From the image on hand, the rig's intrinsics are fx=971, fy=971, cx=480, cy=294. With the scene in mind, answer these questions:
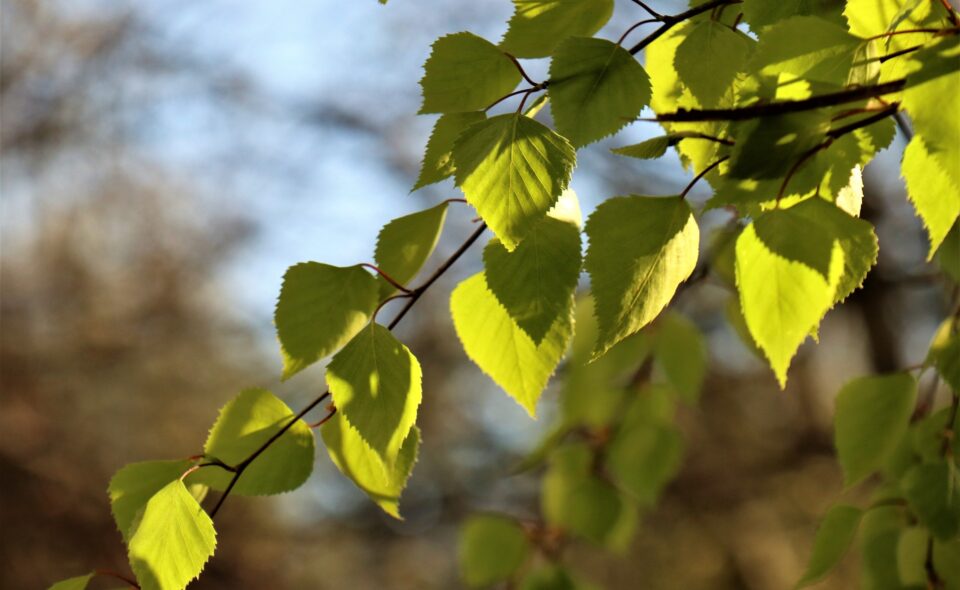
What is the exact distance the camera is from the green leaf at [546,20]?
1.32 feet

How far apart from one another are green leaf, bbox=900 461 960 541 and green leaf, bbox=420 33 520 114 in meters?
0.32

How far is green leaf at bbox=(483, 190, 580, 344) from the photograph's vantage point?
362 mm

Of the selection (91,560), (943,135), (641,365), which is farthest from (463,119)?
(91,560)

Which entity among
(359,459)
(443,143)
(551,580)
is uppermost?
(443,143)

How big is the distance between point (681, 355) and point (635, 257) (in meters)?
0.61

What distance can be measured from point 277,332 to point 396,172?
98.9 inches

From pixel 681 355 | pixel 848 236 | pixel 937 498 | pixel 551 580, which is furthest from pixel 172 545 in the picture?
pixel 681 355

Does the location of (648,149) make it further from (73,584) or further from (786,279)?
(73,584)

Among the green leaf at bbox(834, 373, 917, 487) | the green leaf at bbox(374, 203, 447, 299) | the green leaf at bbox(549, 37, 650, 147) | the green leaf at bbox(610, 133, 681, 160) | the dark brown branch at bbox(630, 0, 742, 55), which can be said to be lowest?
Result: the green leaf at bbox(834, 373, 917, 487)

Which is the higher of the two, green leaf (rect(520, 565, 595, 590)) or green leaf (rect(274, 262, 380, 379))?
green leaf (rect(274, 262, 380, 379))

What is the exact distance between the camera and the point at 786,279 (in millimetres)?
340

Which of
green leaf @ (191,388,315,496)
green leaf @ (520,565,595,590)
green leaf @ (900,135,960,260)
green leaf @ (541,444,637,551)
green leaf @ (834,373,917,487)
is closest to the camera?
green leaf @ (900,135,960,260)

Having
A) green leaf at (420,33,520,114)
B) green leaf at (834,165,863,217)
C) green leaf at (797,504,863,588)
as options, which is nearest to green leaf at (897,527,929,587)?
green leaf at (797,504,863,588)

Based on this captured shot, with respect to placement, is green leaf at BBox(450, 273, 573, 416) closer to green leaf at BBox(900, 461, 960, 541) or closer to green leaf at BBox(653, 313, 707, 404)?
green leaf at BBox(900, 461, 960, 541)
